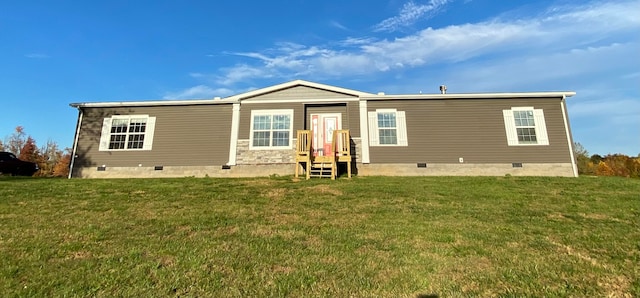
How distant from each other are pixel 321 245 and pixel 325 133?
8.77 m

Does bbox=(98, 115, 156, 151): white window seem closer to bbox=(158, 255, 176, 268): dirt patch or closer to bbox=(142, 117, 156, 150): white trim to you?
bbox=(142, 117, 156, 150): white trim

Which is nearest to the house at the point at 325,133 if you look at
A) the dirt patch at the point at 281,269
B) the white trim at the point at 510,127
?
the white trim at the point at 510,127

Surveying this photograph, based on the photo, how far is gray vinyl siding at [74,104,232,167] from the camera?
485 inches

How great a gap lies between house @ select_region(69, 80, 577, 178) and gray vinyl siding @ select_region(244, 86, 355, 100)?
4 centimetres

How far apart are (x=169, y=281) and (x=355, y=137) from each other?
9884 millimetres

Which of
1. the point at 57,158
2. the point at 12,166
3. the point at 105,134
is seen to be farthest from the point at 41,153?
the point at 105,134

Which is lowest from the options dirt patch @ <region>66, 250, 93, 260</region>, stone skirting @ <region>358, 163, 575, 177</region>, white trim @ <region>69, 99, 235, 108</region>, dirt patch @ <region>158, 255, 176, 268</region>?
dirt patch @ <region>158, 255, 176, 268</region>

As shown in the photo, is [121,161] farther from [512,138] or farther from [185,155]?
[512,138]

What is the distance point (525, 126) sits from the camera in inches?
463

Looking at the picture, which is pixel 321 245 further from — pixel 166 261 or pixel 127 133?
pixel 127 133

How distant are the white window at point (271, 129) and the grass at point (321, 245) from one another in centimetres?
538

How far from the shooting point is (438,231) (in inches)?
171

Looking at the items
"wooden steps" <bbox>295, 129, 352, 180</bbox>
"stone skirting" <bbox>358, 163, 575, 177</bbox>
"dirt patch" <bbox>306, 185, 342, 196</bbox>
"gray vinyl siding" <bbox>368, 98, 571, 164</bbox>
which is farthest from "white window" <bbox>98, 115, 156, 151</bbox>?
"gray vinyl siding" <bbox>368, 98, 571, 164</bbox>

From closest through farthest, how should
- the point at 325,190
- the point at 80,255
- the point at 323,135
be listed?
the point at 80,255, the point at 325,190, the point at 323,135
